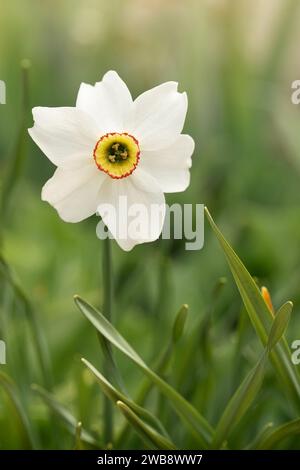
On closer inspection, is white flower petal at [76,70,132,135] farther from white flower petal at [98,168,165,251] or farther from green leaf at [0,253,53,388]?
green leaf at [0,253,53,388]

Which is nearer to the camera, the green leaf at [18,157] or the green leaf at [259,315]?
the green leaf at [259,315]

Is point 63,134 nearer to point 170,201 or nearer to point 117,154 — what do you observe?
point 117,154

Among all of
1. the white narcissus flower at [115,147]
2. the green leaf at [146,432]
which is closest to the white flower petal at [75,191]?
the white narcissus flower at [115,147]

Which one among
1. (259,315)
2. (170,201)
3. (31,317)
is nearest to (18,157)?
(31,317)

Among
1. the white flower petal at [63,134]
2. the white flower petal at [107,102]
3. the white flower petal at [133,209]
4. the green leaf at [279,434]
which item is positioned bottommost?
the green leaf at [279,434]

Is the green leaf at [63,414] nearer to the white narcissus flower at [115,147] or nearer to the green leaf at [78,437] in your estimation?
the green leaf at [78,437]

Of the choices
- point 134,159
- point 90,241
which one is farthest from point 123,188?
point 90,241

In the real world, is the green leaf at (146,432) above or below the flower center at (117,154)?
below
